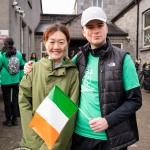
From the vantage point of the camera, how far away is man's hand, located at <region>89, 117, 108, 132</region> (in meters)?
1.75

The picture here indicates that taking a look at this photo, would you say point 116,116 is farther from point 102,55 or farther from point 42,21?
point 42,21

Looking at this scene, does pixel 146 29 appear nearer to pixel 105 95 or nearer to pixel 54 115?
pixel 105 95

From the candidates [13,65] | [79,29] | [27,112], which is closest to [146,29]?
[79,29]

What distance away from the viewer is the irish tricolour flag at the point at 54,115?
1872 millimetres

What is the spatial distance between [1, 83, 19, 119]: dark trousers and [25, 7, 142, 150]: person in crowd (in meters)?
3.81

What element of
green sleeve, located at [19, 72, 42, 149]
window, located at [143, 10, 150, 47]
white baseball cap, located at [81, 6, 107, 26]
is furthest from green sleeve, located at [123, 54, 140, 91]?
window, located at [143, 10, 150, 47]

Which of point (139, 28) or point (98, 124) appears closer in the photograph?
point (98, 124)

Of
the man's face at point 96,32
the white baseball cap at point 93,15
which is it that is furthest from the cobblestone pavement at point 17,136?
the white baseball cap at point 93,15

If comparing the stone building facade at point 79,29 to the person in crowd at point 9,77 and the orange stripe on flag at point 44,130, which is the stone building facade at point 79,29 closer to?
the person in crowd at point 9,77

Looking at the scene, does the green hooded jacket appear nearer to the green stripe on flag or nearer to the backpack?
the green stripe on flag

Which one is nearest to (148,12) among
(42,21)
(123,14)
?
(123,14)

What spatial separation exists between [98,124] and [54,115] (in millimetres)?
343

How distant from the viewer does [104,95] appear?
6.15 feet

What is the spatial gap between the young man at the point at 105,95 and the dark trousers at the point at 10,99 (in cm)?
383
